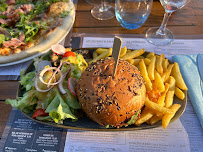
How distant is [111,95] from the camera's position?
4.72ft

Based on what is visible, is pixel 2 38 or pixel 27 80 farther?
pixel 2 38

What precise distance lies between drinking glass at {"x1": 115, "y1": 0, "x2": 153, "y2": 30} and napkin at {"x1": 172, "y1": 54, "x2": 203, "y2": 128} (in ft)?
2.79

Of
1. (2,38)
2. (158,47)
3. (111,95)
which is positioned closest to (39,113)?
(111,95)

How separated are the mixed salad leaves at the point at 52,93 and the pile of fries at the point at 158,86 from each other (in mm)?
444

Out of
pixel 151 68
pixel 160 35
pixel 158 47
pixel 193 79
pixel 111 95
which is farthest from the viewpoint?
pixel 160 35

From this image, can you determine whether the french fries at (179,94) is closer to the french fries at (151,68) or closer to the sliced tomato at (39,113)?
the french fries at (151,68)

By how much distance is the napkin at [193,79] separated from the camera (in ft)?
6.07

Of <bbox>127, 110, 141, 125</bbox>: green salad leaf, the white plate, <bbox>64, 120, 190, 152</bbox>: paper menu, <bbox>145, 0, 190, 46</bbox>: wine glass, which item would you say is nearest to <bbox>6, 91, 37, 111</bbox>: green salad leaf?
<bbox>64, 120, 190, 152</bbox>: paper menu

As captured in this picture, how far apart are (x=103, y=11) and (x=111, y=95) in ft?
7.38

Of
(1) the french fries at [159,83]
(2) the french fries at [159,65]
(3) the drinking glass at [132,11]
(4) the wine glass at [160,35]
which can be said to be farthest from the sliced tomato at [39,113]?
(4) the wine glass at [160,35]

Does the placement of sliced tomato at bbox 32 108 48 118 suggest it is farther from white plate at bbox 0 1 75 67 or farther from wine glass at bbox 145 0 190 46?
wine glass at bbox 145 0 190 46

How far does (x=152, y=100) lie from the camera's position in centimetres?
170

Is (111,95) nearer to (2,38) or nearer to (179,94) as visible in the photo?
(179,94)

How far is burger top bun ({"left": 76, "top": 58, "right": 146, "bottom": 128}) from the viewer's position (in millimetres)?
1431
